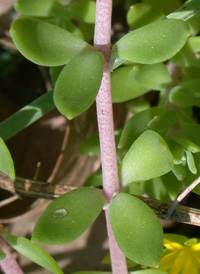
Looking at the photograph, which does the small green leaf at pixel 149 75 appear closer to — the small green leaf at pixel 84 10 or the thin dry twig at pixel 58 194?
the small green leaf at pixel 84 10

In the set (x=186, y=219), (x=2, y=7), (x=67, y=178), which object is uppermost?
(x=2, y=7)

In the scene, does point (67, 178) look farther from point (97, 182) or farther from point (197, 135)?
point (197, 135)

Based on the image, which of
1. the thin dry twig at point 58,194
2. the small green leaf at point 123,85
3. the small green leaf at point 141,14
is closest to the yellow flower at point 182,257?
the thin dry twig at point 58,194

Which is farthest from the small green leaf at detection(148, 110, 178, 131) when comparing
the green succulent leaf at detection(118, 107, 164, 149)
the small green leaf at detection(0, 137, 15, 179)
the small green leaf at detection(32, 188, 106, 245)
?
the small green leaf at detection(0, 137, 15, 179)

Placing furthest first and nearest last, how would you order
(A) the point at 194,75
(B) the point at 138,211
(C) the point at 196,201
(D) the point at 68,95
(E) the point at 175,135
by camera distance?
(C) the point at 196,201
(A) the point at 194,75
(E) the point at 175,135
(B) the point at 138,211
(D) the point at 68,95

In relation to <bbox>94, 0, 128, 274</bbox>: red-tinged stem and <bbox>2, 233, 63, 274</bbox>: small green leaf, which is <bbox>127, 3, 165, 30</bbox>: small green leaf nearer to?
<bbox>94, 0, 128, 274</bbox>: red-tinged stem

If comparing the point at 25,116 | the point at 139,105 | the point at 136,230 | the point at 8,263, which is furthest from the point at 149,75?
the point at 8,263

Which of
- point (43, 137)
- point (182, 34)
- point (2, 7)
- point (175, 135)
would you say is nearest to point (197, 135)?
point (175, 135)
